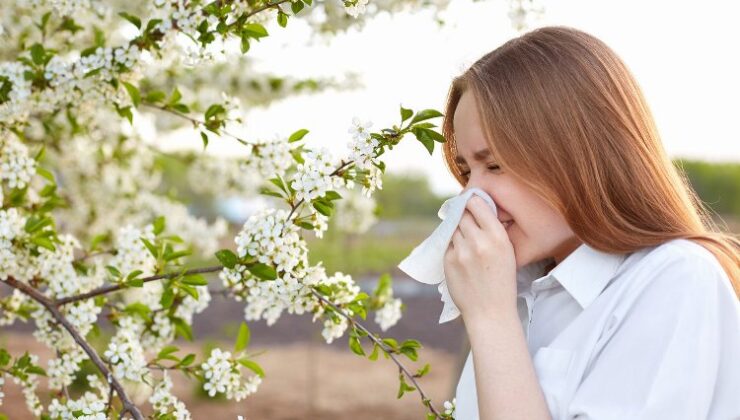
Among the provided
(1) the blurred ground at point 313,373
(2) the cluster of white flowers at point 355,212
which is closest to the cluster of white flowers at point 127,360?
(1) the blurred ground at point 313,373

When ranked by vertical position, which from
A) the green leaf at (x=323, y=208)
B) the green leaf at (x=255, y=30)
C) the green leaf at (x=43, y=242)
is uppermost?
the green leaf at (x=43, y=242)

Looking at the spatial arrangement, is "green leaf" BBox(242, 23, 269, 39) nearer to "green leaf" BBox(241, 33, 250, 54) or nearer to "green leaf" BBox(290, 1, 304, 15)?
"green leaf" BBox(241, 33, 250, 54)

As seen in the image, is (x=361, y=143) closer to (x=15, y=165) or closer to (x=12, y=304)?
(x=15, y=165)

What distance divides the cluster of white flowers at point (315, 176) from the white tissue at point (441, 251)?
0.22 metres

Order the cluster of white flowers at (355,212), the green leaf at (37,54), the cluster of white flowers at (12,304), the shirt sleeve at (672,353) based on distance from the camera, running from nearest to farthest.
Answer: the shirt sleeve at (672,353) → the green leaf at (37,54) → the cluster of white flowers at (12,304) → the cluster of white flowers at (355,212)

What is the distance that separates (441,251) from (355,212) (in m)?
2.73

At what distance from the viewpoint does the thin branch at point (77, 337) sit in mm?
1815

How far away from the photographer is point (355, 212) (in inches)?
170

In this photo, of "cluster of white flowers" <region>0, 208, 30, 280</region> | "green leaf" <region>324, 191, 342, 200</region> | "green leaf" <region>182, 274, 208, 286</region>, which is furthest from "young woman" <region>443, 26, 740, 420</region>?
"cluster of white flowers" <region>0, 208, 30, 280</region>

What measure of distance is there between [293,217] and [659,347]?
0.80 metres

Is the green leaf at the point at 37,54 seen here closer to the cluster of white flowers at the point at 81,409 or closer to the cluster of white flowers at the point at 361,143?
the cluster of white flowers at the point at 81,409

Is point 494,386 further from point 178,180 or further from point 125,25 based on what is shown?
point 178,180

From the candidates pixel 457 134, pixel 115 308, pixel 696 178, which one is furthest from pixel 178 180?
pixel 457 134

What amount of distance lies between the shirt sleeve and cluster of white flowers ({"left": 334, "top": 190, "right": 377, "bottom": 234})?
302 centimetres
